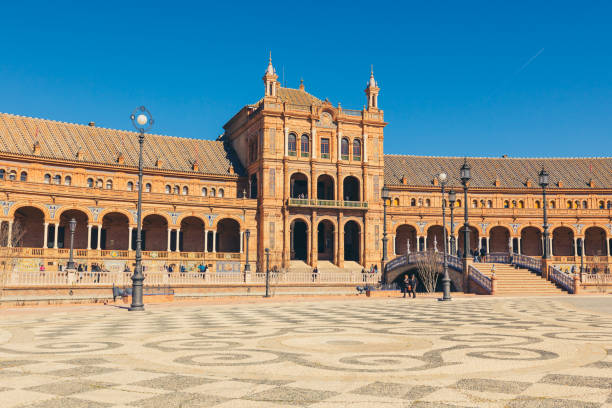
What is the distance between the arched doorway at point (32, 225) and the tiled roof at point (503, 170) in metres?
41.0

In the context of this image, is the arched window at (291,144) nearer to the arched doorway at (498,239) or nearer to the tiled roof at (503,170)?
the tiled roof at (503,170)

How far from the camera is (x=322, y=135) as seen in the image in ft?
217

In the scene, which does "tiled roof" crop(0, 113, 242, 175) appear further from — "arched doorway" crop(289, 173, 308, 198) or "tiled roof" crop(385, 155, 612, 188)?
"tiled roof" crop(385, 155, 612, 188)

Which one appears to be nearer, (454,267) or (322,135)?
(454,267)

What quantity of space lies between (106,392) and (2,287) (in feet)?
90.8

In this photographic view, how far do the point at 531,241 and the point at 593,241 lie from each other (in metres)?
7.86

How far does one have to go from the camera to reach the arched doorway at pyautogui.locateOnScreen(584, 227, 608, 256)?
74.8 metres

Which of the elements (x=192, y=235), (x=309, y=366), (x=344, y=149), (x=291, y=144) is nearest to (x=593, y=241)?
(x=344, y=149)

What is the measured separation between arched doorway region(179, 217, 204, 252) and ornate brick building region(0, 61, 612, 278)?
0.36 ft

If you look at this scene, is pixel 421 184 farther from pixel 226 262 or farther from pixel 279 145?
pixel 226 262

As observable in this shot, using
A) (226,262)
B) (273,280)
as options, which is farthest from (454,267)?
(226,262)

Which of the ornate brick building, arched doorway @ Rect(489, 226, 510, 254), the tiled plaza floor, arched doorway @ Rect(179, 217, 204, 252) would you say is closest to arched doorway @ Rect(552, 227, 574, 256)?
the ornate brick building

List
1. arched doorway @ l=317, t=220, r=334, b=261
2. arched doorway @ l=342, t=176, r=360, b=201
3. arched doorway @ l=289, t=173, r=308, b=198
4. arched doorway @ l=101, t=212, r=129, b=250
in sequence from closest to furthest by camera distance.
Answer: arched doorway @ l=101, t=212, r=129, b=250 < arched doorway @ l=317, t=220, r=334, b=261 < arched doorway @ l=289, t=173, r=308, b=198 < arched doorway @ l=342, t=176, r=360, b=201

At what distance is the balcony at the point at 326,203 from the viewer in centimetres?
6256
